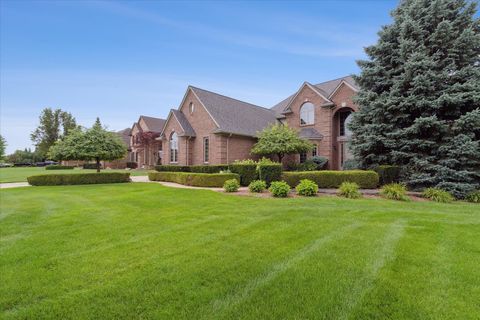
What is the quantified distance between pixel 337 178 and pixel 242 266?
10.0m

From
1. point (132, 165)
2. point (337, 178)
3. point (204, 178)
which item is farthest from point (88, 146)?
point (132, 165)

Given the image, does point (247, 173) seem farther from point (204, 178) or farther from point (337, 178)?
point (337, 178)

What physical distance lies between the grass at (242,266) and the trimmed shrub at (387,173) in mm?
5205

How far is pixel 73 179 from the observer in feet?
57.0

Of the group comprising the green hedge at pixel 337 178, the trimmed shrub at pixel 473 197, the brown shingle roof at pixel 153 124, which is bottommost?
the trimmed shrub at pixel 473 197

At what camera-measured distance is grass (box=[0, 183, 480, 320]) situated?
9.12 ft

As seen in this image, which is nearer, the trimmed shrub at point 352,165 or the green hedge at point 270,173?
the green hedge at point 270,173

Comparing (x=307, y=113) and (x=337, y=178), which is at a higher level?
(x=307, y=113)

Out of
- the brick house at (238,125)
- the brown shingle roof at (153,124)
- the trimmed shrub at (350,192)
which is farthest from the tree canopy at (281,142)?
the brown shingle roof at (153,124)

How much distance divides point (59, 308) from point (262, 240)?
11.2 ft

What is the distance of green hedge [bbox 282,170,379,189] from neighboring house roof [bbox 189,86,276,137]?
9.07 m

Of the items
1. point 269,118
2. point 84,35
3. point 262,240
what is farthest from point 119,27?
point 269,118

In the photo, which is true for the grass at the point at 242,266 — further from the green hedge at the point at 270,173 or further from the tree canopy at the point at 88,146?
the tree canopy at the point at 88,146

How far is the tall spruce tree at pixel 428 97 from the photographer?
36.2 feet
